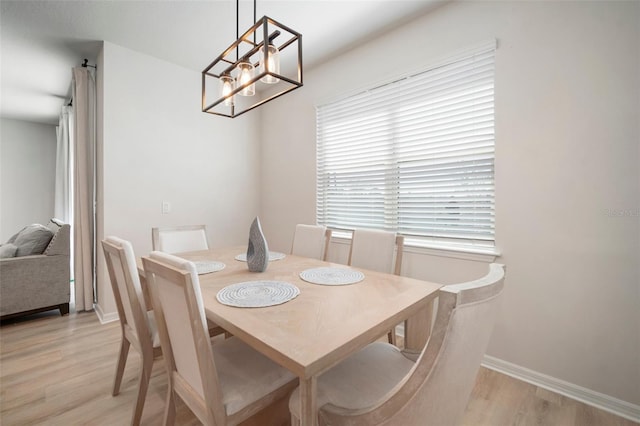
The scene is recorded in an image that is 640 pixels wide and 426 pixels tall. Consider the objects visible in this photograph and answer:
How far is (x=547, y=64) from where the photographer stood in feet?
5.61

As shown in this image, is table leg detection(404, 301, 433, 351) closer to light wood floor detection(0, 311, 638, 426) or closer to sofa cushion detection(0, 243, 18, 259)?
light wood floor detection(0, 311, 638, 426)

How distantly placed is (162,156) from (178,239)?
3.67 feet

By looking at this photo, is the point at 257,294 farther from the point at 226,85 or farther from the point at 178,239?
the point at 178,239

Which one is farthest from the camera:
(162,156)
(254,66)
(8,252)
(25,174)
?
(25,174)

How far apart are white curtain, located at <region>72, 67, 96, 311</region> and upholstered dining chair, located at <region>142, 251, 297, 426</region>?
95.0 inches

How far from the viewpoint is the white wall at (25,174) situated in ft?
16.1

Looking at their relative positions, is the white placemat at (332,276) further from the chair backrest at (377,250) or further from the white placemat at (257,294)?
the chair backrest at (377,250)

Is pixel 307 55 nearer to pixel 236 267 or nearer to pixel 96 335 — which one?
pixel 236 267

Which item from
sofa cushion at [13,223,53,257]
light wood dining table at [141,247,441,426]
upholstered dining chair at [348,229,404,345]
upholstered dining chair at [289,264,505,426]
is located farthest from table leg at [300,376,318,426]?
sofa cushion at [13,223,53,257]

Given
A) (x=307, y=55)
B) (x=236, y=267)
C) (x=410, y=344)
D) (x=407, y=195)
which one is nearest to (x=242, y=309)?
(x=236, y=267)

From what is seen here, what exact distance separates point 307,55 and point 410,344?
9.16 feet

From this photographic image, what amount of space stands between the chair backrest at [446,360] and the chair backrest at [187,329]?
1.61ft

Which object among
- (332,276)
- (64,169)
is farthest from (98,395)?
(64,169)

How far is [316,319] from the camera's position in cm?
100
